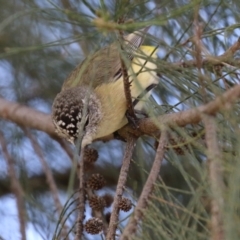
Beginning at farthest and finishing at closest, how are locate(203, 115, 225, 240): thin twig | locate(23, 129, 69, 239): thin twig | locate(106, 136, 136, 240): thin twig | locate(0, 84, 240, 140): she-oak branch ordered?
1. locate(23, 129, 69, 239): thin twig
2. locate(106, 136, 136, 240): thin twig
3. locate(0, 84, 240, 140): she-oak branch
4. locate(203, 115, 225, 240): thin twig

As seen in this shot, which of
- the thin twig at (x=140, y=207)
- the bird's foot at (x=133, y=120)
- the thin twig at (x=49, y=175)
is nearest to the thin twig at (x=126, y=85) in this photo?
the bird's foot at (x=133, y=120)

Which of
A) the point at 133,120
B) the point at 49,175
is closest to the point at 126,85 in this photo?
the point at 133,120

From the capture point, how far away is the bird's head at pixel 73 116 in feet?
6.73

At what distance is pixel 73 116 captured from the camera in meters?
2.06

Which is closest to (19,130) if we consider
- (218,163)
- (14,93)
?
(14,93)

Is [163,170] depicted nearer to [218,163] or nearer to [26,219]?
[26,219]

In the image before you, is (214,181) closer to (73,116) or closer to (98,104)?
(73,116)

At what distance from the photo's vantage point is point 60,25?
2.50 metres

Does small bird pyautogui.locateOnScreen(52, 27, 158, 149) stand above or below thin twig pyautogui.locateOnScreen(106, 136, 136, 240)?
above

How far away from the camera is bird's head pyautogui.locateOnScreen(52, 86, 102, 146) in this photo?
2.05 m

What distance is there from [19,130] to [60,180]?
12.5 inches

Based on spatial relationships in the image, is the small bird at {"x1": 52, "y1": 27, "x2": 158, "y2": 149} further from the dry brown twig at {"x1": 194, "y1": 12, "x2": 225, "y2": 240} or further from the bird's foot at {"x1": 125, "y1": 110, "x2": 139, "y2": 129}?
the dry brown twig at {"x1": 194, "y1": 12, "x2": 225, "y2": 240}

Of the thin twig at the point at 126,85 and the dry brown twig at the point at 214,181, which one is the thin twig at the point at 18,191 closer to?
the thin twig at the point at 126,85

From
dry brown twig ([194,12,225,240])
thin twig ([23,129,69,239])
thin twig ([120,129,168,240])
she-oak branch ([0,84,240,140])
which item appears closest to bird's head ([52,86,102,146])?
she-oak branch ([0,84,240,140])
